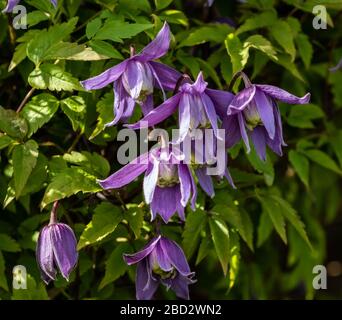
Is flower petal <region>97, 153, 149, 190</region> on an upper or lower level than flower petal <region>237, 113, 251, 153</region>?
lower

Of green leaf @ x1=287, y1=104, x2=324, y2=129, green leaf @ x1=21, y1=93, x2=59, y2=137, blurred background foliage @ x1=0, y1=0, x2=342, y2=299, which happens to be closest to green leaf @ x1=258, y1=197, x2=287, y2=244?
blurred background foliage @ x1=0, y1=0, x2=342, y2=299

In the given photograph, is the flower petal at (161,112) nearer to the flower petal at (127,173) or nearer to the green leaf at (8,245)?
the flower petal at (127,173)

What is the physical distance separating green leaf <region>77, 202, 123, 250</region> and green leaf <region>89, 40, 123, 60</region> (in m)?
0.29

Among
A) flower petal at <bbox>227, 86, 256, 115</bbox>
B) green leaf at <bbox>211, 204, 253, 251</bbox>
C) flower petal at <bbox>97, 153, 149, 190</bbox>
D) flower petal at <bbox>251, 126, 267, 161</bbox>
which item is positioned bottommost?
green leaf at <bbox>211, 204, 253, 251</bbox>

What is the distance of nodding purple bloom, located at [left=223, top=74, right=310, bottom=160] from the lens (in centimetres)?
126

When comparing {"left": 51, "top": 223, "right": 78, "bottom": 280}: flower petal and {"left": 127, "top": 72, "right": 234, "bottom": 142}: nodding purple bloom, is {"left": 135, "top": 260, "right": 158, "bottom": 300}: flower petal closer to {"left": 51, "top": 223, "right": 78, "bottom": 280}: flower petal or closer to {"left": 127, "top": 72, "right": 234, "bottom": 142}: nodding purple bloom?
{"left": 51, "top": 223, "right": 78, "bottom": 280}: flower petal

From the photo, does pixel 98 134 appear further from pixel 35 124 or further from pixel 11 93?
pixel 11 93

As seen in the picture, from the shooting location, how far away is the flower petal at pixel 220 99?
127 centimetres

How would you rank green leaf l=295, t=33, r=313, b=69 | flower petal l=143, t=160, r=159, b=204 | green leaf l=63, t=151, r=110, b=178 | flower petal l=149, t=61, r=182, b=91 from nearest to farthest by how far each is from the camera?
flower petal l=143, t=160, r=159, b=204
flower petal l=149, t=61, r=182, b=91
green leaf l=63, t=151, r=110, b=178
green leaf l=295, t=33, r=313, b=69

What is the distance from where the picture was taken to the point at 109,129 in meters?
1.50

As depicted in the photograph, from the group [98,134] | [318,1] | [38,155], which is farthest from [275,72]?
[38,155]

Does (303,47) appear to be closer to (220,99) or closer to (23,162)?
(220,99)

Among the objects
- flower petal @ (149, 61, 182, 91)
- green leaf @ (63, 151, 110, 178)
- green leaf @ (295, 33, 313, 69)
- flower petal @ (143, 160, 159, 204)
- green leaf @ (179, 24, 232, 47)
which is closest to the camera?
flower petal @ (143, 160, 159, 204)

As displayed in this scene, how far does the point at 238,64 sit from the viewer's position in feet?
4.75
